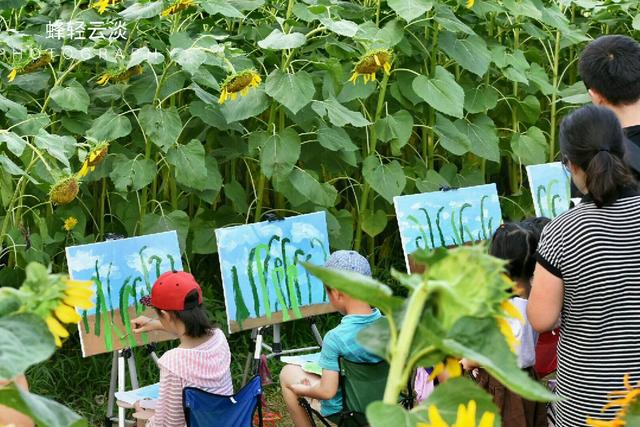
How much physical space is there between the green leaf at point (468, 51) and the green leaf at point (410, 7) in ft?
1.02

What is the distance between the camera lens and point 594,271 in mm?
2035

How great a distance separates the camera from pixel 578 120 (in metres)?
2.10

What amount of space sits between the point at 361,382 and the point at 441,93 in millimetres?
1730

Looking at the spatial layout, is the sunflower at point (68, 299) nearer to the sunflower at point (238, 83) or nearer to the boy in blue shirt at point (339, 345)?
the boy in blue shirt at point (339, 345)

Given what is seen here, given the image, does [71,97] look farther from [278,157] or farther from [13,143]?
[13,143]

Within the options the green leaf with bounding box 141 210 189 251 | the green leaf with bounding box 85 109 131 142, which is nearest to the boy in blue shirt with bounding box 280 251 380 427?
the green leaf with bounding box 141 210 189 251

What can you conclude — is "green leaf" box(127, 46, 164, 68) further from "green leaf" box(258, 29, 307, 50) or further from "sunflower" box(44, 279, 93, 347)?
"sunflower" box(44, 279, 93, 347)

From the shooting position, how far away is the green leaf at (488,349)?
601 mm

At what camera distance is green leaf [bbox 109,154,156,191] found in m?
3.70

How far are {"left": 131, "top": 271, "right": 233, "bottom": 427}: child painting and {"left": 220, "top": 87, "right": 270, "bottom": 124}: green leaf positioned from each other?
89cm

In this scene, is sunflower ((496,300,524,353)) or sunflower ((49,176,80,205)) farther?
sunflower ((49,176,80,205))

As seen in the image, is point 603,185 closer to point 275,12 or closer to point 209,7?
point 209,7

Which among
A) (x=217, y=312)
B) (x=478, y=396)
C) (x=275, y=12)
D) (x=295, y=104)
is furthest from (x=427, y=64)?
(x=478, y=396)

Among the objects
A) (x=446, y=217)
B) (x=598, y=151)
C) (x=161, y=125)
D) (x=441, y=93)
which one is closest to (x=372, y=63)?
(x=441, y=93)
